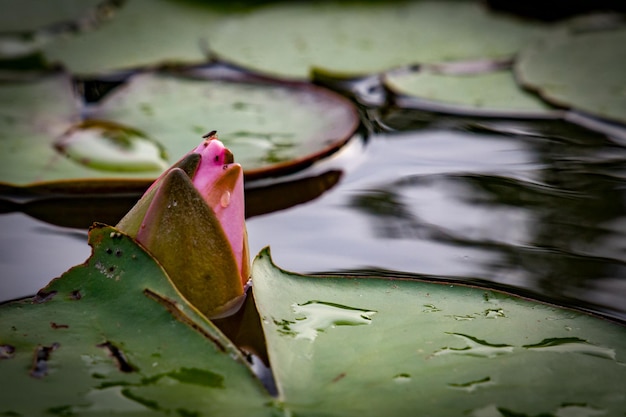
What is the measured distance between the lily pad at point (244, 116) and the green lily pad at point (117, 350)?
582 millimetres

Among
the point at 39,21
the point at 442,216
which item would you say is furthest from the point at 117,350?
the point at 39,21

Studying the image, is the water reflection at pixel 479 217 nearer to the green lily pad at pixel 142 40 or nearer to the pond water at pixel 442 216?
the pond water at pixel 442 216

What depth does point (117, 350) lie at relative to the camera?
841mm

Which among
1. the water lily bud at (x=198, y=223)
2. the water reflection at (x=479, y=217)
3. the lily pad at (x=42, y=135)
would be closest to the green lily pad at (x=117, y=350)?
the water lily bud at (x=198, y=223)

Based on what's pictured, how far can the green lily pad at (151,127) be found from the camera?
1.47 m

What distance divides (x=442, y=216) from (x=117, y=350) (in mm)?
728

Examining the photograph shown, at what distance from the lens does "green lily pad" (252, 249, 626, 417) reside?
79 centimetres

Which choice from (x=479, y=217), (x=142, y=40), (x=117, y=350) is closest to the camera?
(x=117, y=350)

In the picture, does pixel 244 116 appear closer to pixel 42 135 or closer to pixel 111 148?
pixel 111 148

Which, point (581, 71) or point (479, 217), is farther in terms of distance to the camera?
point (581, 71)

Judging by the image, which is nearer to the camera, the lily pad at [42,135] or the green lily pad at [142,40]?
the lily pad at [42,135]

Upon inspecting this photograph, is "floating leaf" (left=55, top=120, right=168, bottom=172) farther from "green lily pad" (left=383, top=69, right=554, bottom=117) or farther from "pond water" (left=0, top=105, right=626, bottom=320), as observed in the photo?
"green lily pad" (left=383, top=69, right=554, bottom=117)

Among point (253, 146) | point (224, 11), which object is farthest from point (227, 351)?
point (224, 11)

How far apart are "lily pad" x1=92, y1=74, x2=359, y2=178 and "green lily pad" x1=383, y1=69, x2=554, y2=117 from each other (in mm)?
263
